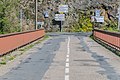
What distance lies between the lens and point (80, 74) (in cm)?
1485

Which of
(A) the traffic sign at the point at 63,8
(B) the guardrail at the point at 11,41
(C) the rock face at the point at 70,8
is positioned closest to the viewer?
(B) the guardrail at the point at 11,41

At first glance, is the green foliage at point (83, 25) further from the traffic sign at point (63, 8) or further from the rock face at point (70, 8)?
the traffic sign at point (63, 8)

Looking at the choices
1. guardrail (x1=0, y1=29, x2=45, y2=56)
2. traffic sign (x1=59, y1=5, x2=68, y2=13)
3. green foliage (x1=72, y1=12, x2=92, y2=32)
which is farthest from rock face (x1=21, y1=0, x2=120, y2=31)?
guardrail (x1=0, y1=29, x2=45, y2=56)

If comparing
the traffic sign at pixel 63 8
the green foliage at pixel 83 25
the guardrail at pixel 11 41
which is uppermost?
the traffic sign at pixel 63 8

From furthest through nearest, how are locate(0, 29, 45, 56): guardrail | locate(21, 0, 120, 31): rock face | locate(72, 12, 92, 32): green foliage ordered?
locate(21, 0, 120, 31): rock face, locate(72, 12, 92, 32): green foliage, locate(0, 29, 45, 56): guardrail

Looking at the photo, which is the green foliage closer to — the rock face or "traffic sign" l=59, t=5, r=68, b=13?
the rock face

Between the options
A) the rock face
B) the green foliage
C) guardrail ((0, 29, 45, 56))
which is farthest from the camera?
the rock face

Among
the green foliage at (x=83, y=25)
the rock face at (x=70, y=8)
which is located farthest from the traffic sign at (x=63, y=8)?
the green foliage at (x=83, y=25)

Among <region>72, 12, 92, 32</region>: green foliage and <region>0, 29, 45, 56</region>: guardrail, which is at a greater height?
<region>0, 29, 45, 56</region>: guardrail

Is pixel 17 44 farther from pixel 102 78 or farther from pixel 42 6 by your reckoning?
pixel 42 6

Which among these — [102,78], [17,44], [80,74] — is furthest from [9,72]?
[17,44]

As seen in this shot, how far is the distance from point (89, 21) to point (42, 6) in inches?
435

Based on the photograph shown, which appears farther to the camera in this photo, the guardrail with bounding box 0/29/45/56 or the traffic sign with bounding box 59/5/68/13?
the traffic sign with bounding box 59/5/68/13

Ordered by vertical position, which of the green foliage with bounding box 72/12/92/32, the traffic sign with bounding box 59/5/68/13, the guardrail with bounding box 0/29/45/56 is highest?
the traffic sign with bounding box 59/5/68/13
